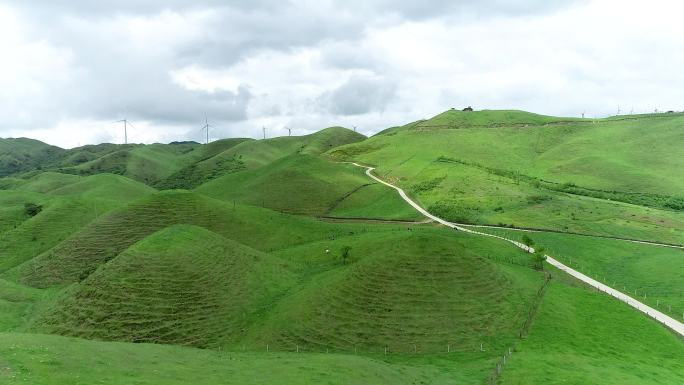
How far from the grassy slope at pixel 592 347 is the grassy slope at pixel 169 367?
1144 cm

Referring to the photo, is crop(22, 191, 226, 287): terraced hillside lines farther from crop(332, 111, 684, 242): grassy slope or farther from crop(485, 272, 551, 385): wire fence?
crop(332, 111, 684, 242): grassy slope

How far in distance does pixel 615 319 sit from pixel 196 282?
6503 centimetres

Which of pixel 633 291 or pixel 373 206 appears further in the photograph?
pixel 373 206

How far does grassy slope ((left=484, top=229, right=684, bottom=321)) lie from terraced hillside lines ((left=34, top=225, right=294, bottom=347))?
196ft

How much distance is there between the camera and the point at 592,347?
2245 inches

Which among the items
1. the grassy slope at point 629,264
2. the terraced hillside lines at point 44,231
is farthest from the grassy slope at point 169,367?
the terraced hillside lines at point 44,231

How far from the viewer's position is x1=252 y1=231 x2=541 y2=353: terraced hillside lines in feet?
193

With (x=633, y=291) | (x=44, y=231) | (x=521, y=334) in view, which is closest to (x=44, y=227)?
(x=44, y=231)

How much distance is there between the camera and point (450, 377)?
47938mm

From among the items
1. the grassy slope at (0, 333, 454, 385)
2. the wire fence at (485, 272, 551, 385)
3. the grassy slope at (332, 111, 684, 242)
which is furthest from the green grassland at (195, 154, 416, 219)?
the grassy slope at (0, 333, 454, 385)

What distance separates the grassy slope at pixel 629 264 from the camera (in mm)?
76375

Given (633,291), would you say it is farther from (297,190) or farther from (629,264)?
(297,190)

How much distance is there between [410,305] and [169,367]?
3425cm

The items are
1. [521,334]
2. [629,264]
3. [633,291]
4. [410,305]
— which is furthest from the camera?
[629,264]
